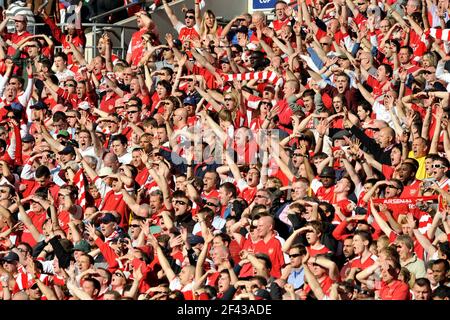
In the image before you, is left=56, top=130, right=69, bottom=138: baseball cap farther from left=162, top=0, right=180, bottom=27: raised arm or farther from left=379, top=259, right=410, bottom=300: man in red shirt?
left=379, top=259, right=410, bottom=300: man in red shirt

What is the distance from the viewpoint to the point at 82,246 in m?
19.9

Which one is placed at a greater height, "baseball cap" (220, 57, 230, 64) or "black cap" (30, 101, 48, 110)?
"baseball cap" (220, 57, 230, 64)

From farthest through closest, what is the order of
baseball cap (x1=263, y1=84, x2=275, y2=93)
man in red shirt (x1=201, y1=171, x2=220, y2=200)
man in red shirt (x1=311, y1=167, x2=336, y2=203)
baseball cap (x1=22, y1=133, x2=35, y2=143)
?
baseball cap (x1=22, y1=133, x2=35, y2=143)
baseball cap (x1=263, y1=84, x2=275, y2=93)
man in red shirt (x1=201, y1=171, x2=220, y2=200)
man in red shirt (x1=311, y1=167, x2=336, y2=203)

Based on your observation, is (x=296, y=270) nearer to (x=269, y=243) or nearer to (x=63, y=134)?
(x=269, y=243)

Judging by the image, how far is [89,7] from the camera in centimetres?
2714

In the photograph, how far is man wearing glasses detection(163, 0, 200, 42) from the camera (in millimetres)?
24875

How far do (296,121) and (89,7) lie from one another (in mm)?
6902

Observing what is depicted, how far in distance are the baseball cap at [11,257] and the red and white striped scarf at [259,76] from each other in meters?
4.08

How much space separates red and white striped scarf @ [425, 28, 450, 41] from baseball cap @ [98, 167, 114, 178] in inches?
156

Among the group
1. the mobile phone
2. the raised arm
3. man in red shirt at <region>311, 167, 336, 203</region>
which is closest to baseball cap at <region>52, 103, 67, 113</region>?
the raised arm

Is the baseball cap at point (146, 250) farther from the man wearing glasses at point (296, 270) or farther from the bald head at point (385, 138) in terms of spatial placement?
the bald head at point (385, 138)

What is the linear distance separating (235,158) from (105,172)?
160cm

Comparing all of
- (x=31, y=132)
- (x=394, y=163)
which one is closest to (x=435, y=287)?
(x=394, y=163)

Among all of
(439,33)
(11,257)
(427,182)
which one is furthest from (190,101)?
Result: (427,182)
